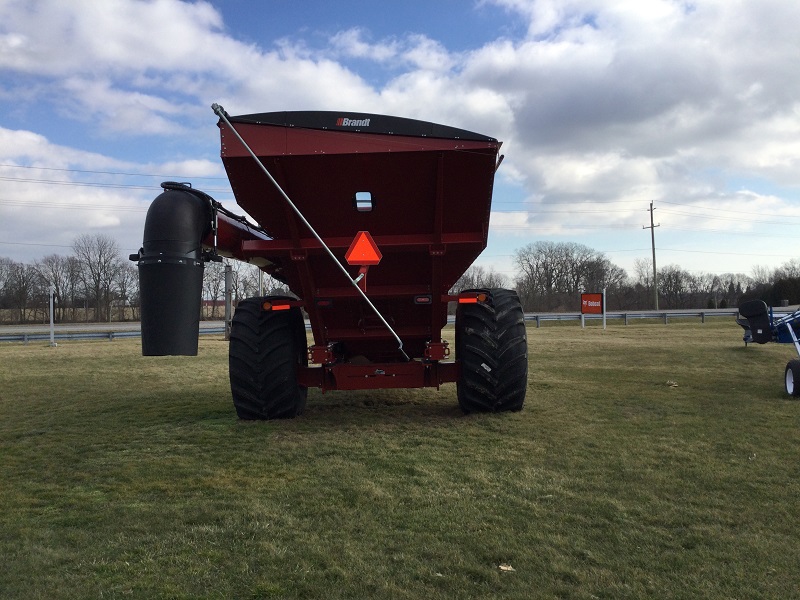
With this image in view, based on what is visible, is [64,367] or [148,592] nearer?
[148,592]

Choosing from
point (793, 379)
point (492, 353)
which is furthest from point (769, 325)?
point (492, 353)

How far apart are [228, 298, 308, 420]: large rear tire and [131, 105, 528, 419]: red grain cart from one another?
1 centimetres

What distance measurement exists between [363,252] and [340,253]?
723mm

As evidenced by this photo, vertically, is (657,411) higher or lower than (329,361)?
lower

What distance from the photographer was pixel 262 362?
692 cm

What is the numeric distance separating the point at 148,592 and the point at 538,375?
969 cm

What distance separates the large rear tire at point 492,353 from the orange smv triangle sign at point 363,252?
168 cm

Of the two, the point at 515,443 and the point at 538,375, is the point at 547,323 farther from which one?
the point at 515,443

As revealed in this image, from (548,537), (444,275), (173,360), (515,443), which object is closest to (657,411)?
(515,443)

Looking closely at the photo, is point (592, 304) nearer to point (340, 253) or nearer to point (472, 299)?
point (472, 299)

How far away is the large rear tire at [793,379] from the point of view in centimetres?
843

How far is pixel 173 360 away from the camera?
16188mm

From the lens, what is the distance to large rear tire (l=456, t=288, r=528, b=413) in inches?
270

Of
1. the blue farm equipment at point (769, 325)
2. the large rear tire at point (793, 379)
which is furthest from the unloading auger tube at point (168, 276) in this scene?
the blue farm equipment at point (769, 325)
